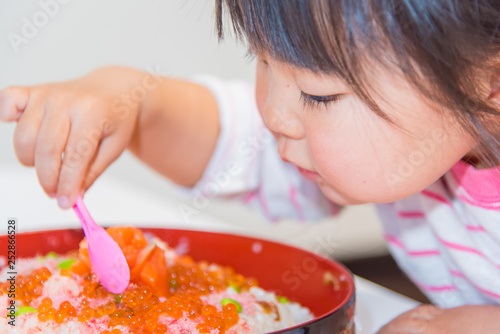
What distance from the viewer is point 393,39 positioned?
1.22ft

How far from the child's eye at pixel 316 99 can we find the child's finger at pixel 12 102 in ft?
0.81

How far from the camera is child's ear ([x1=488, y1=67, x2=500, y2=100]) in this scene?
41 centimetres

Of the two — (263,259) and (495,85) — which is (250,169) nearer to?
A: (263,259)

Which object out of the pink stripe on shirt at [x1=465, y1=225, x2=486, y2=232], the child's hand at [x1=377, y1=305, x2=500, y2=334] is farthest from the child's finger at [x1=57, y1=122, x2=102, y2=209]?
the pink stripe on shirt at [x1=465, y1=225, x2=486, y2=232]

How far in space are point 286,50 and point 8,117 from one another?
0.25 metres

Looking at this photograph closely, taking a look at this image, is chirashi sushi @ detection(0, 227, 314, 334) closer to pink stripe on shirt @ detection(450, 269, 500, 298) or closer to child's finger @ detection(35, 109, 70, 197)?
child's finger @ detection(35, 109, 70, 197)

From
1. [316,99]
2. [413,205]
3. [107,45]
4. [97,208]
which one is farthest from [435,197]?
[107,45]

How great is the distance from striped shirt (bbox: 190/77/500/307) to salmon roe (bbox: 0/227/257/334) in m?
0.24

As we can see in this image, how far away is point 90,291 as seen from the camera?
43 centimetres

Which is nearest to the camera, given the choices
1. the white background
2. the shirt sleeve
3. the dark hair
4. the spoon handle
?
the dark hair

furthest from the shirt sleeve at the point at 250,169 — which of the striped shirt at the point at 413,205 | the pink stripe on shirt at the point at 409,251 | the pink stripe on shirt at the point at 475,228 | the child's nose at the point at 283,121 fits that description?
the child's nose at the point at 283,121

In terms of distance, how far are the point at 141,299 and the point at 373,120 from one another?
212 millimetres

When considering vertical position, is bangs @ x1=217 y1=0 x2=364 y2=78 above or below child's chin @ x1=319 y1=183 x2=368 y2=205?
above

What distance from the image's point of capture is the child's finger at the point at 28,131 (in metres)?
0.49
